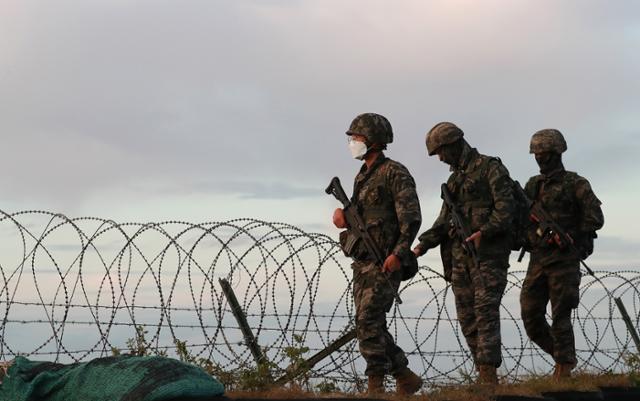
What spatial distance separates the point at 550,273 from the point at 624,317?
4574mm

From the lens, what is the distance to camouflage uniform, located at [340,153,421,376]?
9.94 m

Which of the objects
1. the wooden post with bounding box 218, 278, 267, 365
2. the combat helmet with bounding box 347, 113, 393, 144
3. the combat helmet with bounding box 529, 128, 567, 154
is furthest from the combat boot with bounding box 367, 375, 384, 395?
the combat helmet with bounding box 529, 128, 567, 154

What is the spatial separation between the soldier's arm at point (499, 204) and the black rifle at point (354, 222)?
1231 millimetres

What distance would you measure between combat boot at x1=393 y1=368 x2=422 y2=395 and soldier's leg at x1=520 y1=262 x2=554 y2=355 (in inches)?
102

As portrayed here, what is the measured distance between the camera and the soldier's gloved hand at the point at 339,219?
10.4m

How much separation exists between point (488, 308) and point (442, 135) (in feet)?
5.12

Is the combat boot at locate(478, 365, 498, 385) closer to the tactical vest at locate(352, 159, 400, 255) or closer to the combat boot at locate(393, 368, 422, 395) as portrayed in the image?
the combat boot at locate(393, 368, 422, 395)

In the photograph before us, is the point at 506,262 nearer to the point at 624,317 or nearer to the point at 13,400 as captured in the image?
the point at 13,400

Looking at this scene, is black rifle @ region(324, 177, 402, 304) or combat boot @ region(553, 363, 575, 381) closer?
black rifle @ region(324, 177, 402, 304)

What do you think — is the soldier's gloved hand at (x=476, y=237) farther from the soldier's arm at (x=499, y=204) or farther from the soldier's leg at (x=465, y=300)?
the soldier's leg at (x=465, y=300)

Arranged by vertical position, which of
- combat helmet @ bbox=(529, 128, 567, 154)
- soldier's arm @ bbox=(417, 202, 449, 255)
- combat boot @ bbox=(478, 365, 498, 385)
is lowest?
combat boot @ bbox=(478, 365, 498, 385)

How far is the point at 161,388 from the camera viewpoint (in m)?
7.95

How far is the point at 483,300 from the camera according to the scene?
35.7 ft

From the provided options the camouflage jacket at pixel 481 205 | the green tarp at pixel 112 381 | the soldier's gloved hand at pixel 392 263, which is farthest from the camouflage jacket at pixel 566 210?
the green tarp at pixel 112 381
